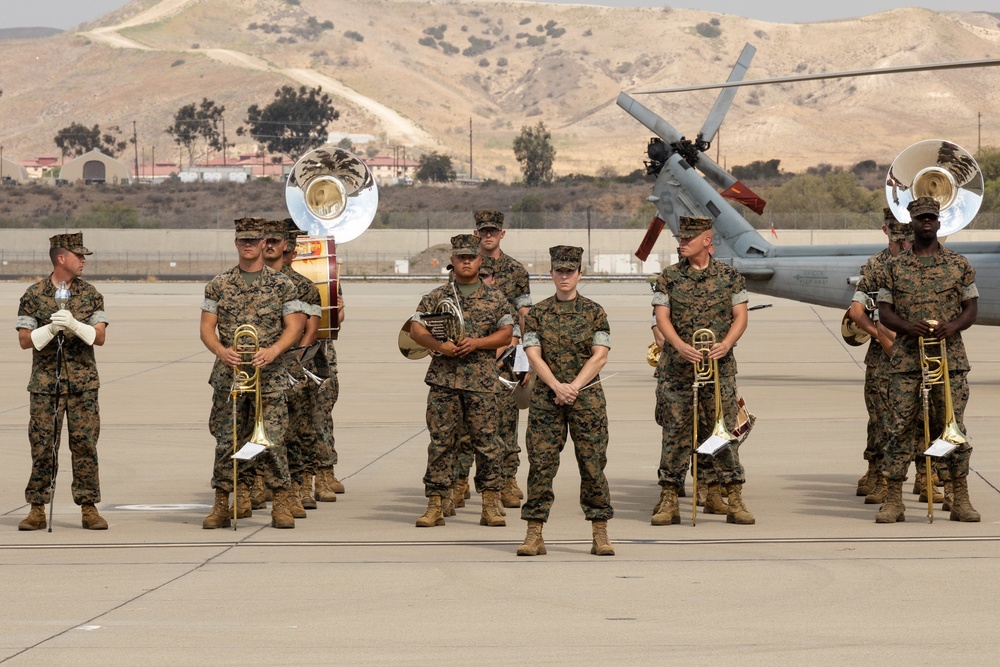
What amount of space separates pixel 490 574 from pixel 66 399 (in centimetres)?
367

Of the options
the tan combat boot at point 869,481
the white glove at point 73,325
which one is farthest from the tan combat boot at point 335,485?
the tan combat boot at point 869,481

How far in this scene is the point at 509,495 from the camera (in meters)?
11.7

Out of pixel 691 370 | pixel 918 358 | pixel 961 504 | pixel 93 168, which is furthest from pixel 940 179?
pixel 93 168

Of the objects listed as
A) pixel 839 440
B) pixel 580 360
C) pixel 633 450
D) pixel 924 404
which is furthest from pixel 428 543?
pixel 839 440

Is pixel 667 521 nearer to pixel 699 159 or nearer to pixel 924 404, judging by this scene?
pixel 924 404

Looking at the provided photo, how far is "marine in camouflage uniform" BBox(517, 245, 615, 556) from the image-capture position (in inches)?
371

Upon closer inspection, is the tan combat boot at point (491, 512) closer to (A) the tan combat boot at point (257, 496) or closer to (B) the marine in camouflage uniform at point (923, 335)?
(A) the tan combat boot at point (257, 496)

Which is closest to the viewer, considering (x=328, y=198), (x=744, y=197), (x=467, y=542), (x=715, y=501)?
(x=467, y=542)

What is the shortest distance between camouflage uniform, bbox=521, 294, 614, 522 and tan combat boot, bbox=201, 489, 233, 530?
2419 millimetres

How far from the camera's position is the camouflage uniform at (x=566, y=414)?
30.9 feet

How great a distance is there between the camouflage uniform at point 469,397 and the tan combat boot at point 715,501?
5.47ft

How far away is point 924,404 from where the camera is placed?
1064 cm

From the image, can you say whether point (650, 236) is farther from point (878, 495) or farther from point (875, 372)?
point (878, 495)

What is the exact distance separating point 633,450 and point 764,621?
286 inches
